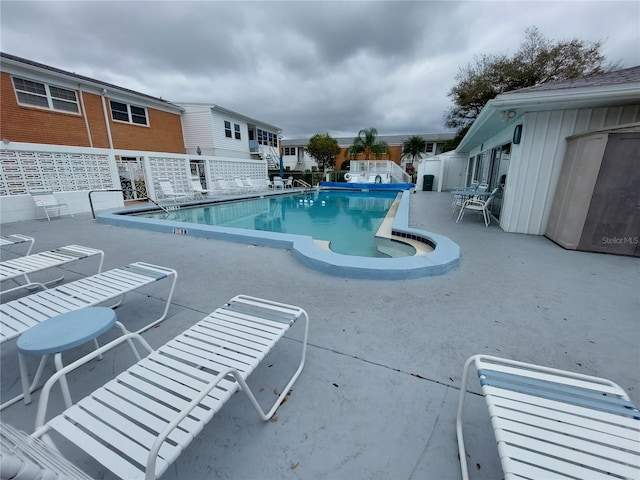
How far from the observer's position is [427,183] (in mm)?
16000

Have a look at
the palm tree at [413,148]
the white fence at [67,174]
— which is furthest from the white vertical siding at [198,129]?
the palm tree at [413,148]

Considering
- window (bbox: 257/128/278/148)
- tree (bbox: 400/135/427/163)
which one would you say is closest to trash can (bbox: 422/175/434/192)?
window (bbox: 257/128/278/148)

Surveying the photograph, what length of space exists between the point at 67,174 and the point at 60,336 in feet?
31.8

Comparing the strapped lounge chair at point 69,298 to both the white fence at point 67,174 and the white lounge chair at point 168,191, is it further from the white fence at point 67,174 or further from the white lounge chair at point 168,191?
the white lounge chair at point 168,191

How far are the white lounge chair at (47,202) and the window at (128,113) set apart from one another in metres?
7.20

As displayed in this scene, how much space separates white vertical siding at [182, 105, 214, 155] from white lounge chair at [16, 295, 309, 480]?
57.5ft

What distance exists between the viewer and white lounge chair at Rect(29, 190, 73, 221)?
723 centimetres

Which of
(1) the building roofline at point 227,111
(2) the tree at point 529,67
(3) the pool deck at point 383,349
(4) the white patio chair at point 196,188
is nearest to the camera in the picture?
(3) the pool deck at point 383,349

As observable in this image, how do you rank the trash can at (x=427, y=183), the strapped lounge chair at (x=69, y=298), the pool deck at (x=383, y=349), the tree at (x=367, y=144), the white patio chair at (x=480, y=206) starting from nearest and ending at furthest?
the pool deck at (x=383, y=349) < the strapped lounge chair at (x=69, y=298) < the white patio chair at (x=480, y=206) < the trash can at (x=427, y=183) < the tree at (x=367, y=144)

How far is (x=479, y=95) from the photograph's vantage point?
17359mm

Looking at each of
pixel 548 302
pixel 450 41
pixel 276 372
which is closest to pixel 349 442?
pixel 276 372

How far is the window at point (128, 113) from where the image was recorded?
41.8 ft

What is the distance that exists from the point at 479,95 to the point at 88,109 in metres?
21.8

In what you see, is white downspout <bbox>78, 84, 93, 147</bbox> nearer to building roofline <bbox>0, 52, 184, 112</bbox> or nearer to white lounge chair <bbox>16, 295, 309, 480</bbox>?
building roofline <bbox>0, 52, 184, 112</bbox>
